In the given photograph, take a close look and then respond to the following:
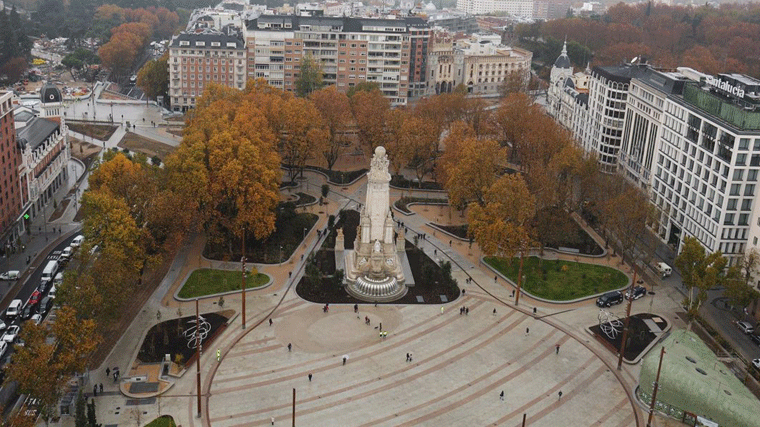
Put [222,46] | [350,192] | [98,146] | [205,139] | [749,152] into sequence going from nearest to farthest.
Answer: [749,152] < [205,139] < [350,192] < [98,146] < [222,46]

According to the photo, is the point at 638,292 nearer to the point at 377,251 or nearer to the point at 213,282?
the point at 377,251

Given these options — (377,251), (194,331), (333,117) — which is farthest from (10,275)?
(333,117)

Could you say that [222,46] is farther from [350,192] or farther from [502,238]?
[502,238]

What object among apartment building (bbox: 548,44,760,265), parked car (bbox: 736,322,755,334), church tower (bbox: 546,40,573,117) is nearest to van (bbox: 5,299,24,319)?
parked car (bbox: 736,322,755,334)

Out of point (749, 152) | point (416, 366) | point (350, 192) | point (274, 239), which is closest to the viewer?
point (416, 366)

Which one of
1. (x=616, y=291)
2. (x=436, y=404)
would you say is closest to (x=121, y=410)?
(x=436, y=404)
